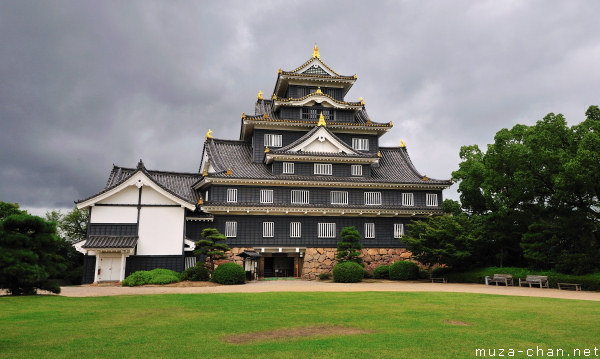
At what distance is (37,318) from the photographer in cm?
1255

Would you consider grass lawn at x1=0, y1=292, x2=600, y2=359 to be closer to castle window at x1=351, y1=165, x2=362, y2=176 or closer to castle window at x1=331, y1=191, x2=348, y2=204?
castle window at x1=331, y1=191, x2=348, y2=204

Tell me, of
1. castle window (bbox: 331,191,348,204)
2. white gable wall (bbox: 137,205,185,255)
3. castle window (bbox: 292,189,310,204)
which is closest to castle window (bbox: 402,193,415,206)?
castle window (bbox: 331,191,348,204)

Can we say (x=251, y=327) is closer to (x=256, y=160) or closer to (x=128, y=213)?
(x=128, y=213)

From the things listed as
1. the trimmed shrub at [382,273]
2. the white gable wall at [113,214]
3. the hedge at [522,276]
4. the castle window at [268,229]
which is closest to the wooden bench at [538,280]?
the hedge at [522,276]

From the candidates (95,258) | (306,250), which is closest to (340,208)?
(306,250)

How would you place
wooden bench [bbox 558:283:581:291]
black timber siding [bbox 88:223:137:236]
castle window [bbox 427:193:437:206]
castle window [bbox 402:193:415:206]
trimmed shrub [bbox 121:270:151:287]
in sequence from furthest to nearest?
1. castle window [bbox 427:193:437:206]
2. castle window [bbox 402:193:415:206]
3. black timber siding [bbox 88:223:137:236]
4. trimmed shrub [bbox 121:270:151:287]
5. wooden bench [bbox 558:283:581:291]

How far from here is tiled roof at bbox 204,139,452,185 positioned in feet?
116

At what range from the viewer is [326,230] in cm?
3528

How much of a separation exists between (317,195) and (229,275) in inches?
453

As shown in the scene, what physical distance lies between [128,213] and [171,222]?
9.96 feet

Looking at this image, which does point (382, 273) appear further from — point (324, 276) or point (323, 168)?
point (323, 168)

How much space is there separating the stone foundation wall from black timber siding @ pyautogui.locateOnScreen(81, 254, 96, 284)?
1532 cm

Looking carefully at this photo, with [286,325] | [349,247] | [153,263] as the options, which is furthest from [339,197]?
[286,325]

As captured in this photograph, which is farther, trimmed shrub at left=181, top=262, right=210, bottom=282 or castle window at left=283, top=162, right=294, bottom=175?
castle window at left=283, top=162, right=294, bottom=175
